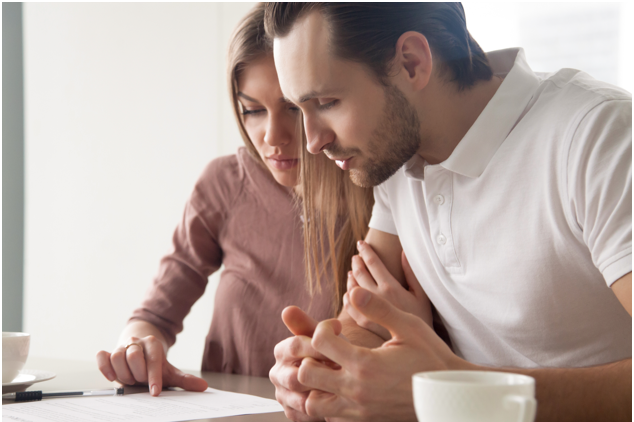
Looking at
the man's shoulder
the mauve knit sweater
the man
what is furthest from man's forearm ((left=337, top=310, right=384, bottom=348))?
the man's shoulder

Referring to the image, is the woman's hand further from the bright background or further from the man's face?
→ the bright background

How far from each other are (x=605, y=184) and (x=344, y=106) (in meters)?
0.44

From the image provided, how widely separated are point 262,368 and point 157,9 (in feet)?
6.78

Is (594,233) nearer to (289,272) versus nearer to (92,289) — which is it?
(289,272)

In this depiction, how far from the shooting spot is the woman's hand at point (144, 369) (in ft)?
3.39

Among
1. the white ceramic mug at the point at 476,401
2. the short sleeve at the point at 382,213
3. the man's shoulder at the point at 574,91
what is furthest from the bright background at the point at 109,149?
the white ceramic mug at the point at 476,401

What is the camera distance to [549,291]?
3.07 feet

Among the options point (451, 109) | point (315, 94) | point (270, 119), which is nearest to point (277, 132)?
point (270, 119)

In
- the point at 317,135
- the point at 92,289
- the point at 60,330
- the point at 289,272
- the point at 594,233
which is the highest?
the point at 317,135

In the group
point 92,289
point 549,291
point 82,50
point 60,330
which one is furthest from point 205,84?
point 549,291

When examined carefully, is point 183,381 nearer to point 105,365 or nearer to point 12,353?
point 105,365

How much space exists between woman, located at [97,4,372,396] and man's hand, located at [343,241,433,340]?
0.50 feet

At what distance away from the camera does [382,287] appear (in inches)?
44.8

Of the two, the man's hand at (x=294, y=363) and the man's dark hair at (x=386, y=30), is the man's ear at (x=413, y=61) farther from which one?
the man's hand at (x=294, y=363)
